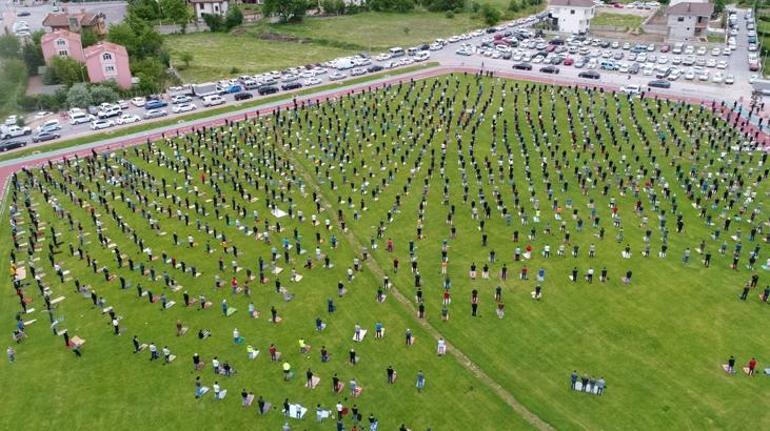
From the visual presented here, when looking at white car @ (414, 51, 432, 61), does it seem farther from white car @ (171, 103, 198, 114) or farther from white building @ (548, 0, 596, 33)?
white car @ (171, 103, 198, 114)

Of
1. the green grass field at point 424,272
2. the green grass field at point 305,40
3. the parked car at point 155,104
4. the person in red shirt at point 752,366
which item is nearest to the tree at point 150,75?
the green grass field at point 305,40

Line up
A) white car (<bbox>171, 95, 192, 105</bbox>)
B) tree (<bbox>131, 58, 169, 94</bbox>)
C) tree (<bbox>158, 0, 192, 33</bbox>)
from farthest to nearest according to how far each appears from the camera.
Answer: tree (<bbox>158, 0, 192, 33</bbox>) → tree (<bbox>131, 58, 169, 94</bbox>) → white car (<bbox>171, 95, 192, 105</bbox>)

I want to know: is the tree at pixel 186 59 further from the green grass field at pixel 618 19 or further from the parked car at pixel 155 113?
the green grass field at pixel 618 19

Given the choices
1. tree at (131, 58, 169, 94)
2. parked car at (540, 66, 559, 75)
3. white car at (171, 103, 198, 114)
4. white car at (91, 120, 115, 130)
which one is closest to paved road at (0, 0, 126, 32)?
tree at (131, 58, 169, 94)

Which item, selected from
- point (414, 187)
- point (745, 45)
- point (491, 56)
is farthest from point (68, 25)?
point (745, 45)

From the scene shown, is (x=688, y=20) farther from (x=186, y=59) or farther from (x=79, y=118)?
(x=79, y=118)

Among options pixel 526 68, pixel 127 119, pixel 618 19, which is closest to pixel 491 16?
pixel 618 19

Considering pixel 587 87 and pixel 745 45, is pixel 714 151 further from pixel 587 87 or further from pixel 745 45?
pixel 745 45
